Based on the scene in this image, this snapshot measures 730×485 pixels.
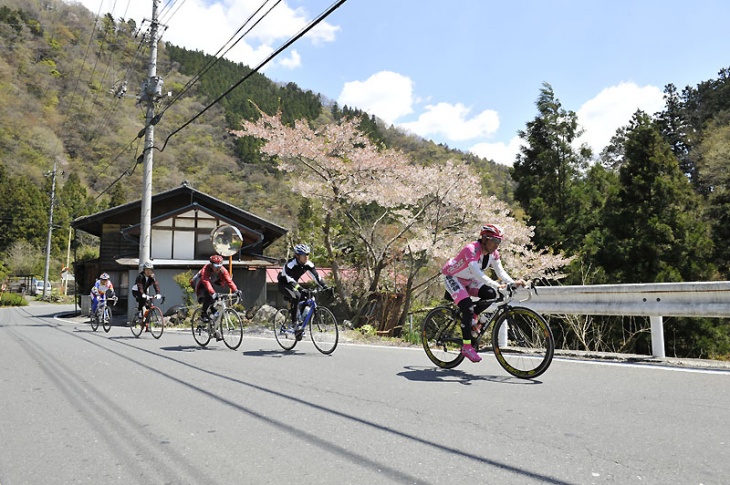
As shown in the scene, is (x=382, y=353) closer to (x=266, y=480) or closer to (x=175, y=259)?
(x=266, y=480)

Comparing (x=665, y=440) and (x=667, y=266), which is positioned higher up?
(x=667, y=266)

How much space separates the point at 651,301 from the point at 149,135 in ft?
60.2

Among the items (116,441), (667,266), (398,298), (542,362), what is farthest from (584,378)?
(667,266)

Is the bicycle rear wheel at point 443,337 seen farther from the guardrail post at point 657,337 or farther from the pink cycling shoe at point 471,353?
the guardrail post at point 657,337

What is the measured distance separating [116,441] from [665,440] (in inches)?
159

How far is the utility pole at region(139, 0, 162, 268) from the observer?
1866 cm

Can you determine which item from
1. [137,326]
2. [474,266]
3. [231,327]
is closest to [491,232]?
[474,266]

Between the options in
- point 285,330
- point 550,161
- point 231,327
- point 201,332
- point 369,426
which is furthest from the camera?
point 550,161

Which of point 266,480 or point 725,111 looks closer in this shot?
point 266,480

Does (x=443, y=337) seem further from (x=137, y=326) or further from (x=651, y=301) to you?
(x=137, y=326)

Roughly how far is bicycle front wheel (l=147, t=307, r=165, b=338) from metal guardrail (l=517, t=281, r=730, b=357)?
9217 mm

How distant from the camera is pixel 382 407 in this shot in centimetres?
455

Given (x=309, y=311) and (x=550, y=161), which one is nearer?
(x=309, y=311)

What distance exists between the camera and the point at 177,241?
26.3 m
